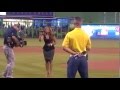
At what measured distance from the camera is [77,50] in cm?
702

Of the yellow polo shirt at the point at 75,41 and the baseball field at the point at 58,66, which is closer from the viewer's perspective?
the yellow polo shirt at the point at 75,41

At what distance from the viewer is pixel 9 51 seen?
10.1m

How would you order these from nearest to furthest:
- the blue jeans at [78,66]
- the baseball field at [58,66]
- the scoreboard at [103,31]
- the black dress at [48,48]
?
the blue jeans at [78,66] < the black dress at [48,48] < the baseball field at [58,66] < the scoreboard at [103,31]

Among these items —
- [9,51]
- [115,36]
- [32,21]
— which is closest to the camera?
[9,51]

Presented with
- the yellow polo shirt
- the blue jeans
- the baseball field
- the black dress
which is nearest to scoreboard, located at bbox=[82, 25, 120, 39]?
the baseball field

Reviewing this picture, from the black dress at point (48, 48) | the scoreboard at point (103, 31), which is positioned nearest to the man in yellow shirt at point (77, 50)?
the black dress at point (48, 48)

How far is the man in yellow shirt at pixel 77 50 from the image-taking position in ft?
22.8

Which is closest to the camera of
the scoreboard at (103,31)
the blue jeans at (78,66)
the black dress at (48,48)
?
the blue jeans at (78,66)

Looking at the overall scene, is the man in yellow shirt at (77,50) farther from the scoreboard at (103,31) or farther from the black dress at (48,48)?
the scoreboard at (103,31)

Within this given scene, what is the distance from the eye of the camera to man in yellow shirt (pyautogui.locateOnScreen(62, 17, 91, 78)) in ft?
22.8

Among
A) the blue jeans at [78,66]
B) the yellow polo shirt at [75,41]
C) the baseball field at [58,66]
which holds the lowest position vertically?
the baseball field at [58,66]

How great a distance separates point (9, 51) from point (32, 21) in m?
27.2
